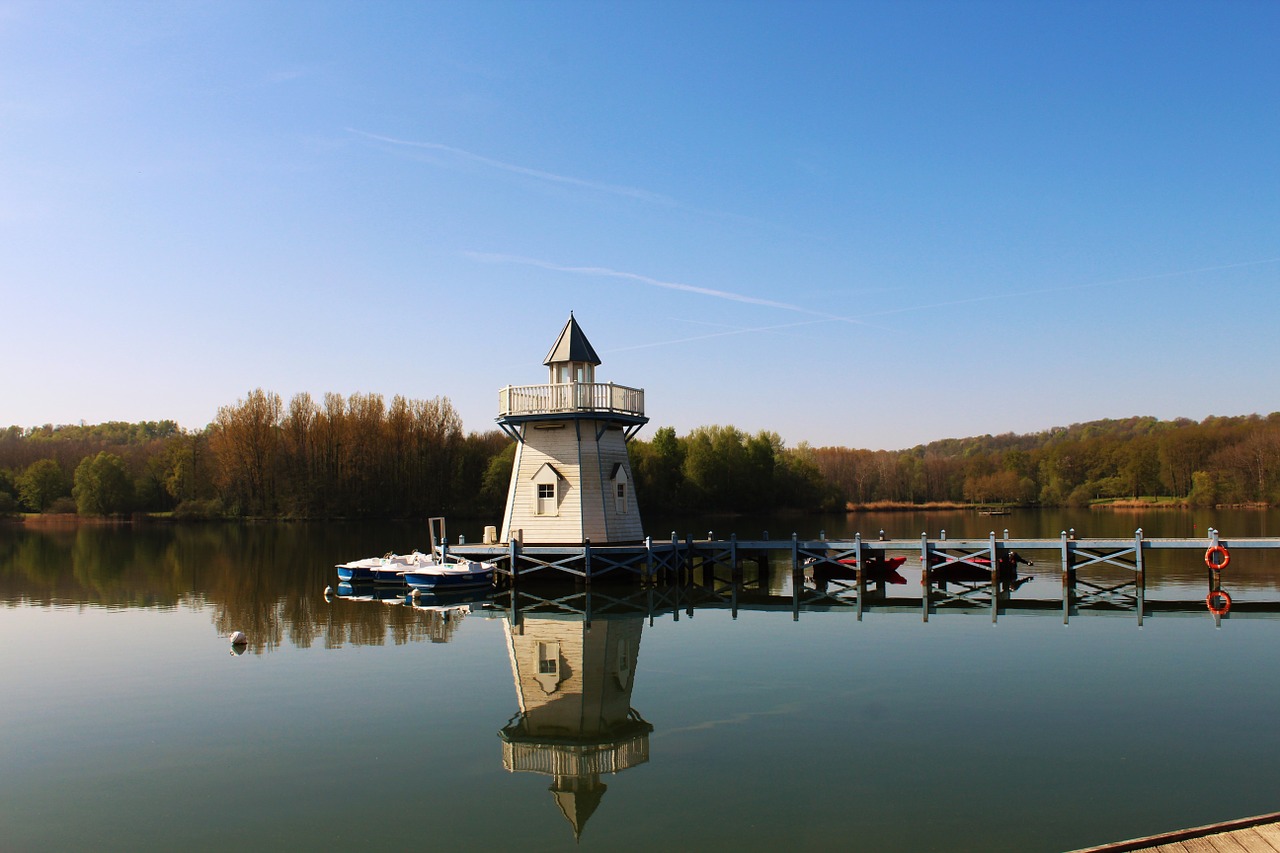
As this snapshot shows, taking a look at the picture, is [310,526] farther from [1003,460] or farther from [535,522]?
[1003,460]

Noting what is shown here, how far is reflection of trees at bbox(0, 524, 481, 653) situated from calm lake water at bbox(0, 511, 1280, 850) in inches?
14.7

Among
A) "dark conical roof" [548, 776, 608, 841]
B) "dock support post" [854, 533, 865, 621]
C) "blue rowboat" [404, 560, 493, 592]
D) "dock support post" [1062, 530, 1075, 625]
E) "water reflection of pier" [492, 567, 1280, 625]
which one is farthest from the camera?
"dock support post" [854, 533, 865, 621]

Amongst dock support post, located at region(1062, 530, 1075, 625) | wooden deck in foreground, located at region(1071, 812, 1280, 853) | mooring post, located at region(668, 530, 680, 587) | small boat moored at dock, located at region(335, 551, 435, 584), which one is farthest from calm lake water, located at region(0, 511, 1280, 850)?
mooring post, located at region(668, 530, 680, 587)

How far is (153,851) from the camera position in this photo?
8953mm

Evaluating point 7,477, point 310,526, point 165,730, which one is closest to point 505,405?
point 165,730

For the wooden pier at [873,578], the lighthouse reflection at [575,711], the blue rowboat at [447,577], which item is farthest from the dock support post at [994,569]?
the blue rowboat at [447,577]

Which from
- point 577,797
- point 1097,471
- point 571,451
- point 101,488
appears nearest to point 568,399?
point 571,451

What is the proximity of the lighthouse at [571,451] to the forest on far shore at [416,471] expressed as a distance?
162 ft

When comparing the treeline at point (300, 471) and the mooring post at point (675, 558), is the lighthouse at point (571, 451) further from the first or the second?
the treeline at point (300, 471)

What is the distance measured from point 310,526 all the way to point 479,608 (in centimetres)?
5186

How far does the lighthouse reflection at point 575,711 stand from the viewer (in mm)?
11203

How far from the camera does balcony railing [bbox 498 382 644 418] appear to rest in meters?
31.2

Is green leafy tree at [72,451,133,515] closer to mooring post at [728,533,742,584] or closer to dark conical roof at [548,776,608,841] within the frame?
mooring post at [728,533,742,584]

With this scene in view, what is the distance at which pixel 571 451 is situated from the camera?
31.4 metres
